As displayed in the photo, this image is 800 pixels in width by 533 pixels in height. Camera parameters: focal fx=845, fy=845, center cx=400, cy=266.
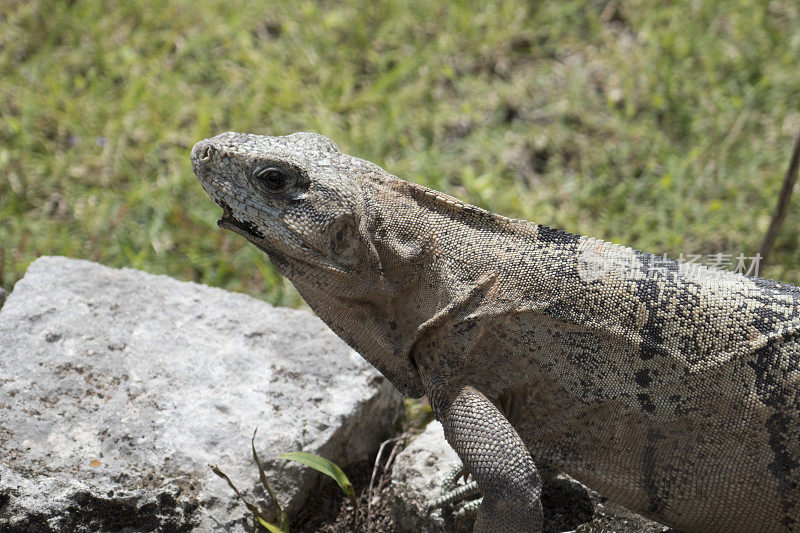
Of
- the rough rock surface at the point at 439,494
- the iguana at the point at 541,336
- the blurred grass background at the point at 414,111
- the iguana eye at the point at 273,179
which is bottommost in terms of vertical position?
the rough rock surface at the point at 439,494

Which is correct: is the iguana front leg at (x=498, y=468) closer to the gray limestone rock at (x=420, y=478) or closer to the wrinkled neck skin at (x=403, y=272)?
the wrinkled neck skin at (x=403, y=272)

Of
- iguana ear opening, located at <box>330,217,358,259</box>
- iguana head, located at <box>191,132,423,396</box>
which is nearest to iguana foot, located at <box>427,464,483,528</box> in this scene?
iguana head, located at <box>191,132,423,396</box>

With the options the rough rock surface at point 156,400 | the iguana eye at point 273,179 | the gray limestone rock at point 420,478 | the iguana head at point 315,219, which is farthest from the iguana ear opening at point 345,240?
the gray limestone rock at point 420,478

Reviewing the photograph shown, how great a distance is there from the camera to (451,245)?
373 cm

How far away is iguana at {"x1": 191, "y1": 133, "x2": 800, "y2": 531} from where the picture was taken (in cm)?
348

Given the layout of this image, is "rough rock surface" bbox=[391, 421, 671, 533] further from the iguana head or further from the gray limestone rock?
the iguana head

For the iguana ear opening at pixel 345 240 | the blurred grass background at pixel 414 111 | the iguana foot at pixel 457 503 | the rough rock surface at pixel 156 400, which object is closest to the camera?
the iguana ear opening at pixel 345 240

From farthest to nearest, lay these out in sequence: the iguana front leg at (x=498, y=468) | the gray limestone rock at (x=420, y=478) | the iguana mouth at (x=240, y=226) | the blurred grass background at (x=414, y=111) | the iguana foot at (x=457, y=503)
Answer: the blurred grass background at (x=414, y=111)
the gray limestone rock at (x=420, y=478)
the iguana foot at (x=457, y=503)
the iguana mouth at (x=240, y=226)
the iguana front leg at (x=498, y=468)

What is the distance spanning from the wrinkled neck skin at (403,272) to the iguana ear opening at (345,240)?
0.05 metres

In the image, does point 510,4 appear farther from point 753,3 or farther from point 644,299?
point 644,299

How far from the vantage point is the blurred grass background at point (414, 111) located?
6762 millimetres

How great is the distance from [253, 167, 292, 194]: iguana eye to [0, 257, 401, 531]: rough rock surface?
4.41 feet

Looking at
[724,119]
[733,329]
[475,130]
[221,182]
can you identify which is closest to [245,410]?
[221,182]

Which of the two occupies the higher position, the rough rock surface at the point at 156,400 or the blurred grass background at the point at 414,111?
the blurred grass background at the point at 414,111
